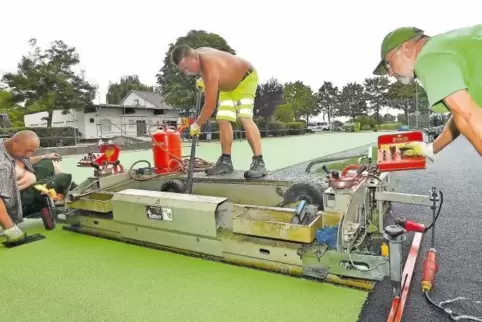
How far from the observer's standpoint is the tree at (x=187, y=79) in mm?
26672

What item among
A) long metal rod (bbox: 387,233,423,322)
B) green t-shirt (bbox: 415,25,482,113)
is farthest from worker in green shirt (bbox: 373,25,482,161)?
long metal rod (bbox: 387,233,423,322)

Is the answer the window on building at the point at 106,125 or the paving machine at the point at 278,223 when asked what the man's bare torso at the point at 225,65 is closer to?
the paving machine at the point at 278,223

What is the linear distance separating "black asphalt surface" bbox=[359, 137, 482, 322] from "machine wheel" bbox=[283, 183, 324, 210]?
0.75 meters

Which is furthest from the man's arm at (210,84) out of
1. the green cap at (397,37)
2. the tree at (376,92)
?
the tree at (376,92)

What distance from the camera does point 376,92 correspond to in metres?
68.0

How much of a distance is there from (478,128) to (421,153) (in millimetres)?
761

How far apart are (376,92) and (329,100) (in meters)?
10.4

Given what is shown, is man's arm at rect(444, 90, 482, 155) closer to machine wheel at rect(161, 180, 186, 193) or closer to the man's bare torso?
the man's bare torso

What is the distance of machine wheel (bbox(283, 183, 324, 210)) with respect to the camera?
273 centimetres

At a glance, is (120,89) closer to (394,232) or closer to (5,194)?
(5,194)

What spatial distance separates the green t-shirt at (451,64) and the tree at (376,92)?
221 ft

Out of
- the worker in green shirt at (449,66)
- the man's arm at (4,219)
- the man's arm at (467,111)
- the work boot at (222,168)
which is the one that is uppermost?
the worker in green shirt at (449,66)

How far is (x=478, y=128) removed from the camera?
125cm

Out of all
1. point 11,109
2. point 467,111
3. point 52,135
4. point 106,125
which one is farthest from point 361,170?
point 11,109
